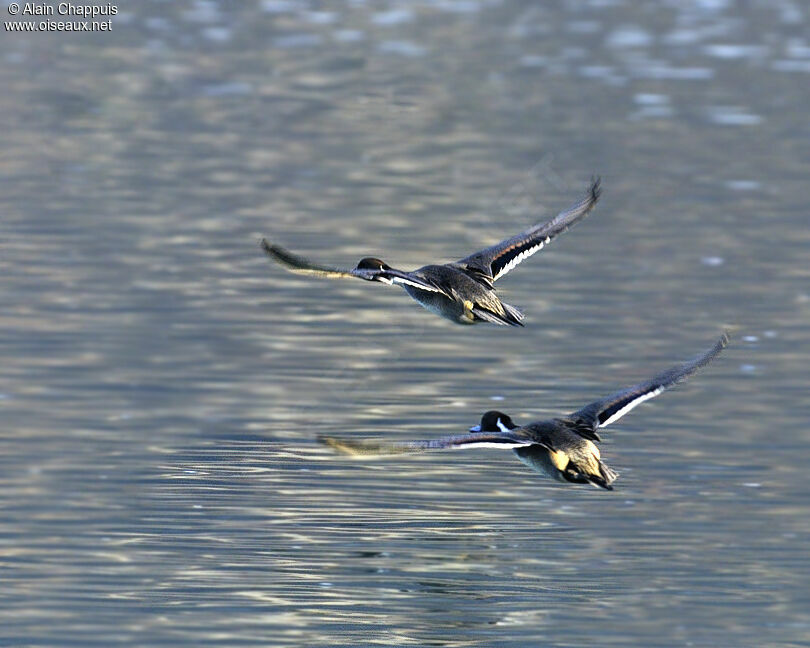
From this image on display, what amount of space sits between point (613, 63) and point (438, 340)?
21044 mm

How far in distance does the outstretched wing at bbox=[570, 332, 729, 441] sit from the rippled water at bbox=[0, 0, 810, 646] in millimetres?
1004

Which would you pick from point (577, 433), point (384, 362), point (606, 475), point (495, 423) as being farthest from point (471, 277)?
point (384, 362)

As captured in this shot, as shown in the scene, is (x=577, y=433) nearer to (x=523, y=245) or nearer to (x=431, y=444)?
(x=523, y=245)

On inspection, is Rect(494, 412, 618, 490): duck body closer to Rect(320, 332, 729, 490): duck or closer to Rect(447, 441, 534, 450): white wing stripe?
Rect(320, 332, 729, 490): duck

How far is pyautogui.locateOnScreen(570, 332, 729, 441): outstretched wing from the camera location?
35.2 feet

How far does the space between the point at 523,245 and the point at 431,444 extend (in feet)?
11.1

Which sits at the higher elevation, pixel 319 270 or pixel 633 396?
pixel 319 270

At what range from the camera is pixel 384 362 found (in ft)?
54.2

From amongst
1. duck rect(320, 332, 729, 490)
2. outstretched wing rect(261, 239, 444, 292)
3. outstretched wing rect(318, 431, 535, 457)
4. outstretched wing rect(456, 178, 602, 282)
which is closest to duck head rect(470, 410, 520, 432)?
duck rect(320, 332, 729, 490)

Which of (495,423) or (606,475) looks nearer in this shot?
(606,475)

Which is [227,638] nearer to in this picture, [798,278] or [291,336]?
[291,336]

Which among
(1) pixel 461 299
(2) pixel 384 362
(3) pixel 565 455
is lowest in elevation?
(2) pixel 384 362

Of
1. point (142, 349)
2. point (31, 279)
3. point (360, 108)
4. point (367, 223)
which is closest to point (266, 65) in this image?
point (360, 108)

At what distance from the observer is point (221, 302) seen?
1848 cm
